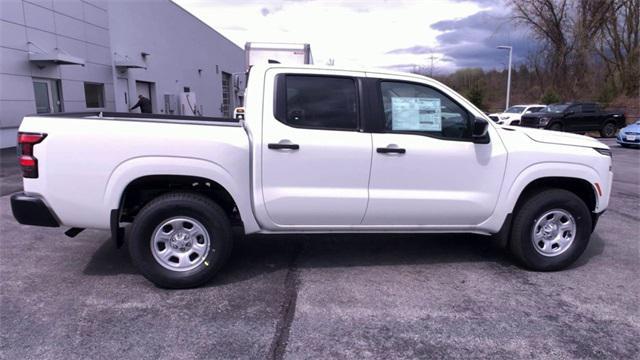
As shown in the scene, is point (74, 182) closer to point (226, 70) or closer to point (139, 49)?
point (139, 49)

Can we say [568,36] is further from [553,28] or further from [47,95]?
[47,95]

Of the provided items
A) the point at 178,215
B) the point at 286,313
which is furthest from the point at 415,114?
the point at 178,215

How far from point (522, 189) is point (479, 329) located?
5.33 feet

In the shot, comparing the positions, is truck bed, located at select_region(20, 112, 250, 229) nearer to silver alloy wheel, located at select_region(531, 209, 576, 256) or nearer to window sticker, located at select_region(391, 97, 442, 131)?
window sticker, located at select_region(391, 97, 442, 131)

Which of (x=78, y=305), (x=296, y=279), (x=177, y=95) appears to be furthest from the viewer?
(x=177, y=95)

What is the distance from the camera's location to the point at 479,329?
354 centimetres

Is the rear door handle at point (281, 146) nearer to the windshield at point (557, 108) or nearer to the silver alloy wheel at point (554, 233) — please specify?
the silver alloy wheel at point (554, 233)

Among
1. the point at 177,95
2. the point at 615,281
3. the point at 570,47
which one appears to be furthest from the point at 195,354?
the point at 570,47

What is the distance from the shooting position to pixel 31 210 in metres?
3.92

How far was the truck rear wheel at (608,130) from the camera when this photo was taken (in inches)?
899

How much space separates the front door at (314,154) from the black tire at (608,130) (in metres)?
22.8

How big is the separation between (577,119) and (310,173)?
2147 cm

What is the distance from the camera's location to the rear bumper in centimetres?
391

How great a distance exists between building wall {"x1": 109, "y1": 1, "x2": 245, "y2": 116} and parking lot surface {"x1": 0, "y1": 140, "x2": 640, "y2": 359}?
54.6 ft
